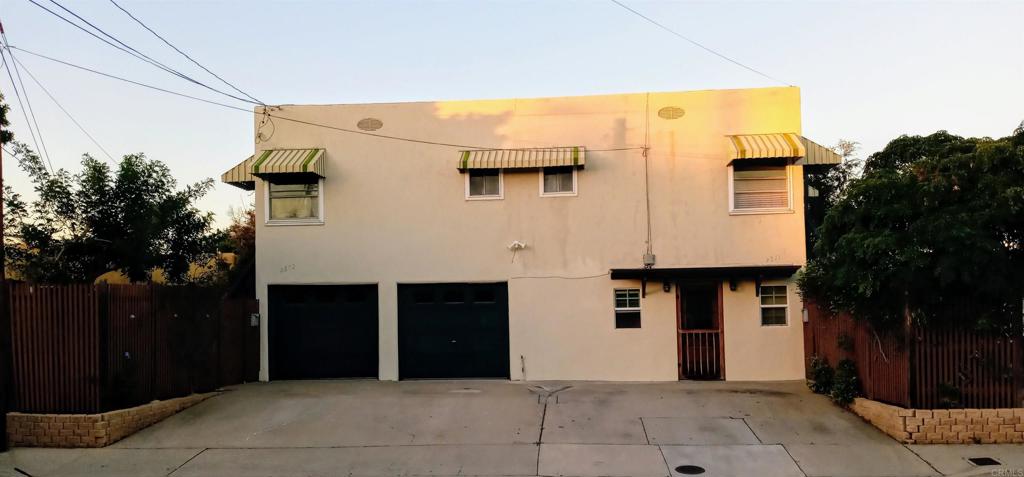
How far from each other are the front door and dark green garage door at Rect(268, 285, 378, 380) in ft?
20.5

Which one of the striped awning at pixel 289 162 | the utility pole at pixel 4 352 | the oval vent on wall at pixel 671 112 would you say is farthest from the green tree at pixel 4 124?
the oval vent on wall at pixel 671 112

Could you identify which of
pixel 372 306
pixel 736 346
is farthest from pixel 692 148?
pixel 372 306

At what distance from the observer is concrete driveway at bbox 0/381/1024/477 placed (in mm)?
9031

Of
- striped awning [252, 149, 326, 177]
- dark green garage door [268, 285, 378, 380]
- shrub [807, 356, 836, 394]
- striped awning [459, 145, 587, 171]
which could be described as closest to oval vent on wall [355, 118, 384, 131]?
striped awning [252, 149, 326, 177]

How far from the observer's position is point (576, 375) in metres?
14.4

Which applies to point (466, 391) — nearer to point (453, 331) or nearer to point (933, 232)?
point (453, 331)

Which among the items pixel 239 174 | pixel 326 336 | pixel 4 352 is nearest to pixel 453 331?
pixel 326 336

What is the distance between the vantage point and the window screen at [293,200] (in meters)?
15.1

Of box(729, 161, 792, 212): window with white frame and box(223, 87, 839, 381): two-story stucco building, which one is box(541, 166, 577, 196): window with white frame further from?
box(729, 161, 792, 212): window with white frame

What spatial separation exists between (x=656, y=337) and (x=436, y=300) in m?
4.52

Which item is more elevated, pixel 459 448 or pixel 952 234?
pixel 952 234

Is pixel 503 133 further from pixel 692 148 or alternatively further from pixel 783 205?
pixel 783 205

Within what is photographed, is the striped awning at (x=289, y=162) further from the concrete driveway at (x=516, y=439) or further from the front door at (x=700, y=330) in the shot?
the front door at (x=700, y=330)

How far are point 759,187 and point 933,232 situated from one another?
5.56 m
